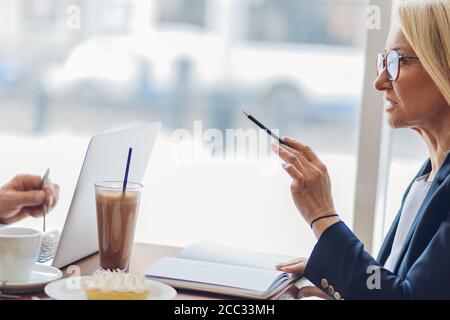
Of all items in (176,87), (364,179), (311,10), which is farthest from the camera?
(176,87)

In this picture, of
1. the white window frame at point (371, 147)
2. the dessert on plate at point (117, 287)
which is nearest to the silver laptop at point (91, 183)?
the dessert on plate at point (117, 287)

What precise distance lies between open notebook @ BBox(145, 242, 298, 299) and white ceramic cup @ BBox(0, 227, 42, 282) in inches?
8.7

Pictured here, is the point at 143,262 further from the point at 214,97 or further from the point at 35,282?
the point at 214,97

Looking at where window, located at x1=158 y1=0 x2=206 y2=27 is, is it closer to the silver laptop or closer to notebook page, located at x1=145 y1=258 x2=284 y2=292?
the silver laptop

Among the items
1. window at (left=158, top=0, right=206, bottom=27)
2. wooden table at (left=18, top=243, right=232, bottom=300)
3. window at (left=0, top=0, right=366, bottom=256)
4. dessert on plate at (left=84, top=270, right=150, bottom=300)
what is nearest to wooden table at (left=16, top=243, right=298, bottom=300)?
wooden table at (left=18, top=243, right=232, bottom=300)

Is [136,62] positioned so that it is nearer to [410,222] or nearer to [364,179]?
[364,179]

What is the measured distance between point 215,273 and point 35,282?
13.2 inches

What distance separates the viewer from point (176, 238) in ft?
9.80

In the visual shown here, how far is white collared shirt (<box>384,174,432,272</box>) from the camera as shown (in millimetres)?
1620

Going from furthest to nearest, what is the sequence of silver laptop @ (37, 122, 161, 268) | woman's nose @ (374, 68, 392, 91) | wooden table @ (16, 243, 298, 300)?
woman's nose @ (374, 68, 392, 91) < silver laptop @ (37, 122, 161, 268) < wooden table @ (16, 243, 298, 300)

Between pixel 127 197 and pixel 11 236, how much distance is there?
239mm

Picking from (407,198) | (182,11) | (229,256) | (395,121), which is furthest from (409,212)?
(182,11)

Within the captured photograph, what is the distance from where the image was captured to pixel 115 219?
139cm
